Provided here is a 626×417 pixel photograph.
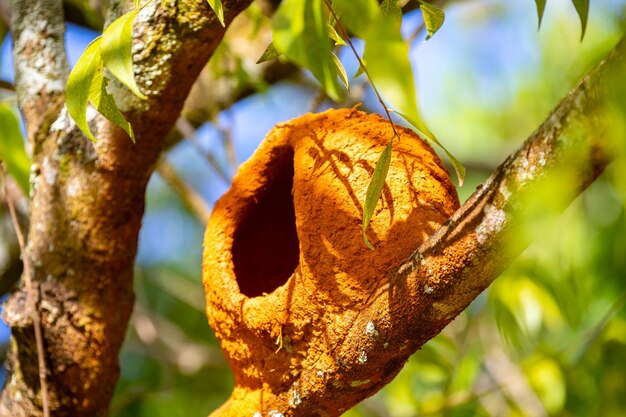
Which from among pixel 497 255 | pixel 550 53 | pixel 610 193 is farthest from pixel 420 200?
pixel 550 53

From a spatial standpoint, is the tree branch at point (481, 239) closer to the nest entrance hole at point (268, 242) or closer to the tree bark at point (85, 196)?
the tree bark at point (85, 196)

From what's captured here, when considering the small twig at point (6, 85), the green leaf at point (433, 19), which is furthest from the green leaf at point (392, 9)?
the small twig at point (6, 85)

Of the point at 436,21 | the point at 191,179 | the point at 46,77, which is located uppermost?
the point at 436,21

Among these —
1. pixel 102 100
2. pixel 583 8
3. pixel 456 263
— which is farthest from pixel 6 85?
pixel 583 8

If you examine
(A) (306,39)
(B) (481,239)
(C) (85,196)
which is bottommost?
(C) (85,196)

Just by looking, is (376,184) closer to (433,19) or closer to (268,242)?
(433,19)

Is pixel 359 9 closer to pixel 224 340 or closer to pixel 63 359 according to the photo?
pixel 224 340
